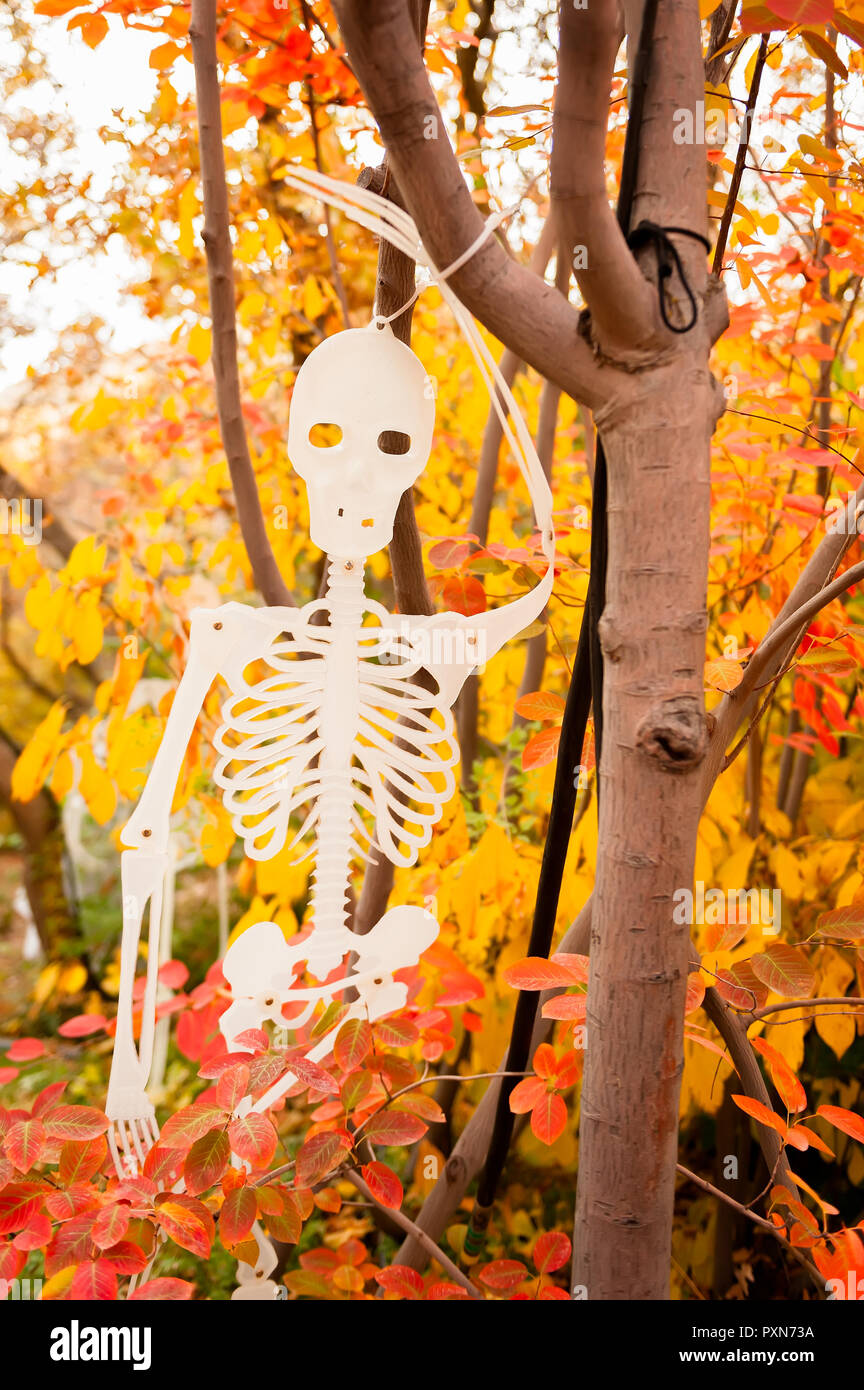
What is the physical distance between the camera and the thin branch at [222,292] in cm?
97

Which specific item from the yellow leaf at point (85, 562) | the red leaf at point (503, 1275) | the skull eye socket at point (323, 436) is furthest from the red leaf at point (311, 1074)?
the skull eye socket at point (323, 436)

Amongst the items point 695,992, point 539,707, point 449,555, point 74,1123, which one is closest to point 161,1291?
point 74,1123

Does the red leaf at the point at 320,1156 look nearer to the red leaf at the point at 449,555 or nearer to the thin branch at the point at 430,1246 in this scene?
the thin branch at the point at 430,1246

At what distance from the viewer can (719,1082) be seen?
49.8 inches

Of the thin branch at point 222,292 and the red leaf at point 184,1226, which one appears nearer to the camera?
the red leaf at point 184,1226

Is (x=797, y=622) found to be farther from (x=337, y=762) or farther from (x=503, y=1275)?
(x=503, y=1275)

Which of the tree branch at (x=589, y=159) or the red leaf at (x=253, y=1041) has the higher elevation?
the tree branch at (x=589, y=159)

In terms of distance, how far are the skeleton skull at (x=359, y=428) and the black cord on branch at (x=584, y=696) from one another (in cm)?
19

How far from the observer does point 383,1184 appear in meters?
0.86

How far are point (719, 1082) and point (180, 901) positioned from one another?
2.19 meters

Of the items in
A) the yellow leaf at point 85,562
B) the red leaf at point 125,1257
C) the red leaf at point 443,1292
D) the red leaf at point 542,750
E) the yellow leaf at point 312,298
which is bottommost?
the red leaf at point 443,1292

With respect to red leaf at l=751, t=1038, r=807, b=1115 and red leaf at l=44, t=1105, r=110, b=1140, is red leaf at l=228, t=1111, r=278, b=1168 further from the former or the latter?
red leaf at l=751, t=1038, r=807, b=1115

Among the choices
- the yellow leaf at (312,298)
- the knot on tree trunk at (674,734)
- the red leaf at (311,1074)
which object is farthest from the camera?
the yellow leaf at (312,298)
